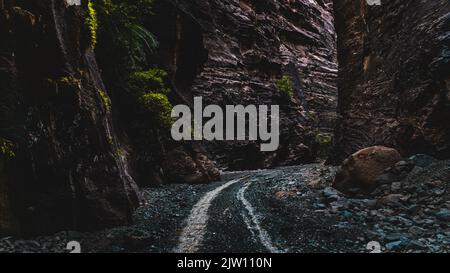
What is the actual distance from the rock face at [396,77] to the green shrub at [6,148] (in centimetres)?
1070

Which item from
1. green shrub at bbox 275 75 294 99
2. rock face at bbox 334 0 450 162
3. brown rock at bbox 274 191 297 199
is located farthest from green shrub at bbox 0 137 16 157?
green shrub at bbox 275 75 294 99

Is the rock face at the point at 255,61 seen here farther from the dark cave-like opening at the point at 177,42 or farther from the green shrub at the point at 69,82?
the green shrub at the point at 69,82

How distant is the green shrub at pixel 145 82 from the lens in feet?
46.4

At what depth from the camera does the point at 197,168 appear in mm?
15266

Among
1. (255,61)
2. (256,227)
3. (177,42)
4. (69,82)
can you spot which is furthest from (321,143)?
(69,82)

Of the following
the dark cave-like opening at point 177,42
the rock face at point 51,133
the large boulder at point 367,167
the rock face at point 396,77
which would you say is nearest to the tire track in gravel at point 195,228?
the rock face at point 51,133

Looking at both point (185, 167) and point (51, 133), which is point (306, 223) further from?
point (185, 167)

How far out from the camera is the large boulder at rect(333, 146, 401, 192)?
9508 millimetres

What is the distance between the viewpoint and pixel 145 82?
14695 mm

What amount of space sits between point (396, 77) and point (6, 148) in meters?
11.9

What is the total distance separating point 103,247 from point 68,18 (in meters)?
5.70

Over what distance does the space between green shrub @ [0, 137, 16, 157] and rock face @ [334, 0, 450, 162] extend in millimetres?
10702
